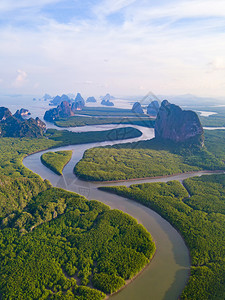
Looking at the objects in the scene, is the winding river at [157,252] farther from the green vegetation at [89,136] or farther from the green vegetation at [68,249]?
the green vegetation at [89,136]

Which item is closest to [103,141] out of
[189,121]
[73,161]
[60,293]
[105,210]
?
[73,161]

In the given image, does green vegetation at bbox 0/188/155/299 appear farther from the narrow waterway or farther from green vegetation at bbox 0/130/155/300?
the narrow waterway

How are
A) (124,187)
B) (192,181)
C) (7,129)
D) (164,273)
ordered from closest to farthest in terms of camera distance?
(164,273), (124,187), (192,181), (7,129)

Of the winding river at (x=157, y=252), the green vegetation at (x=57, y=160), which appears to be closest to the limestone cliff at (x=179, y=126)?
the winding river at (x=157, y=252)

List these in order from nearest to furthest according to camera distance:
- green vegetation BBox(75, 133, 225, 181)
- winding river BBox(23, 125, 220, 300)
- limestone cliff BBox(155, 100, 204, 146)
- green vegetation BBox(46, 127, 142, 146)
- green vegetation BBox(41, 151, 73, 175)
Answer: winding river BBox(23, 125, 220, 300) < green vegetation BBox(75, 133, 225, 181) < green vegetation BBox(41, 151, 73, 175) < limestone cliff BBox(155, 100, 204, 146) < green vegetation BBox(46, 127, 142, 146)

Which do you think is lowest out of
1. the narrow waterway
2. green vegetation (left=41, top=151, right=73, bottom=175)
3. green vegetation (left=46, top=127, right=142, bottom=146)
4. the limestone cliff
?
the narrow waterway

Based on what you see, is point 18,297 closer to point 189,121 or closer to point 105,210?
point 105,210

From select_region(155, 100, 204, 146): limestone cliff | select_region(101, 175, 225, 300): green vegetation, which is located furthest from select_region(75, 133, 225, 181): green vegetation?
select_region(101, 175, 225, 300): green vegetation
